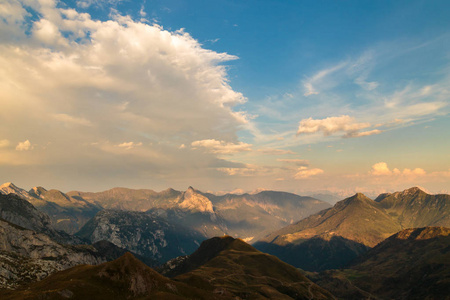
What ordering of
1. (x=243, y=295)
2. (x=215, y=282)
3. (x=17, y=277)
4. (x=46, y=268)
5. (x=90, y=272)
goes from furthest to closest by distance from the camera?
(x=215, y=282), (x=243, y=295), (x=46, y=268), (x=17, y=277), (x=90, y=272)

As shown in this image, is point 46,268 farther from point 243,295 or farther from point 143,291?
point 243,295

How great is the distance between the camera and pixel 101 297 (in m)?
86.6

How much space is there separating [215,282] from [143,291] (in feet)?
335

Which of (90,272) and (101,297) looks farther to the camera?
(90,272)

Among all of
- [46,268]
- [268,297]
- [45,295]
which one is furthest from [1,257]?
[268,297]

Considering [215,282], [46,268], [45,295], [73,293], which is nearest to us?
[45,295]

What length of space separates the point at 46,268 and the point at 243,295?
121446mm

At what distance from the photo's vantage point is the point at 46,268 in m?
157

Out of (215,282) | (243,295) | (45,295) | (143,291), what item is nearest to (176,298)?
(143,291)

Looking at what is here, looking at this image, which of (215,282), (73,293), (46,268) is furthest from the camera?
(215,282)

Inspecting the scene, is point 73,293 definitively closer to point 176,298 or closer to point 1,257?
point 176,298

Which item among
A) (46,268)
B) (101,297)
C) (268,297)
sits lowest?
(268,297)

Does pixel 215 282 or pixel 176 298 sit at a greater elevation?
pixel 176 298

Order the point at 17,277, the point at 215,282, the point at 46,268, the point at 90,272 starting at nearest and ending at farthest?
the point at 90,272, the point at 17,277, the point at 46,268, the point at 215,282
